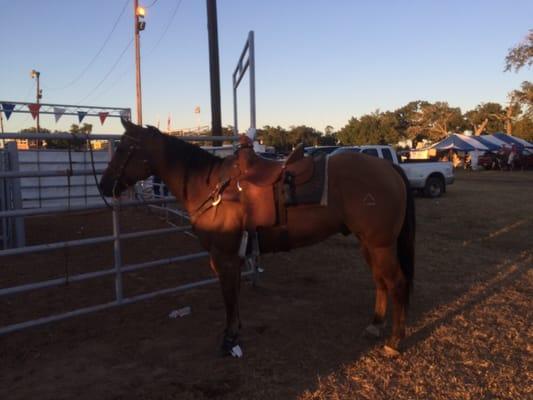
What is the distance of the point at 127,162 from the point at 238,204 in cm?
99

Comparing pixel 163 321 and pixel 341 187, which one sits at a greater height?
pixel 341 187

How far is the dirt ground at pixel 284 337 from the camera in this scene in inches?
121

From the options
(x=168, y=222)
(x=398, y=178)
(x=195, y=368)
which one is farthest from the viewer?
(x=168, y=222)

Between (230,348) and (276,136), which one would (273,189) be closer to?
(230,348)

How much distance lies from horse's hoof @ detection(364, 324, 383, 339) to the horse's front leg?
118 cm

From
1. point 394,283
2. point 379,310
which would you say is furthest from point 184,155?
point 379,310

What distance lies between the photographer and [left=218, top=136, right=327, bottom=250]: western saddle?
11.3ft

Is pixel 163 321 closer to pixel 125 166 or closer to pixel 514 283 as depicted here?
pixel 125 166

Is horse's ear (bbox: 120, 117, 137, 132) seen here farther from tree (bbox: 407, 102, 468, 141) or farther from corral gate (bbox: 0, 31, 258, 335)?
tree (bbox: 407, 102, 468, 141)

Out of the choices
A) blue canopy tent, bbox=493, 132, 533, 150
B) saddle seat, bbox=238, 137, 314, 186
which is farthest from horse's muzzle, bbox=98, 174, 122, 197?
blue canopy tent, bbox=493, 132, 533, 150

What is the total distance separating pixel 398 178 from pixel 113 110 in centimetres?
1309

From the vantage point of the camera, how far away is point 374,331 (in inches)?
153

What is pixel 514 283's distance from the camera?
17.9ft

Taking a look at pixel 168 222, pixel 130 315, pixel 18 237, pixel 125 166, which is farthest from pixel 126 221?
pixel 125 166
